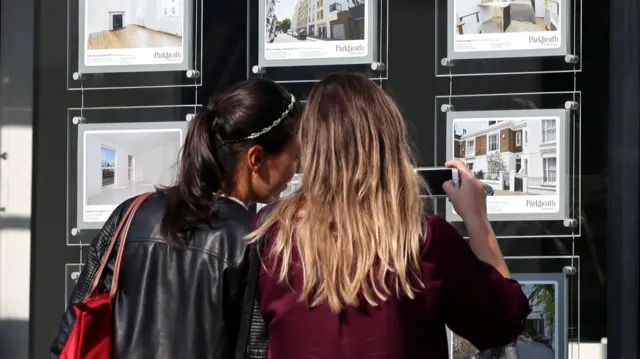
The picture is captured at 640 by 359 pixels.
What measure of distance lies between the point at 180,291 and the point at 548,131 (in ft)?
5.99

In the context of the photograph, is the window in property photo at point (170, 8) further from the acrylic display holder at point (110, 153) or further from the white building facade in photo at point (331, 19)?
the white building facade in photo at point (331, 19)

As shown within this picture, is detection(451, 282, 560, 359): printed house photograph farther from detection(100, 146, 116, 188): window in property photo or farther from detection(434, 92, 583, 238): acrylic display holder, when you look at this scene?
detection(100, 146, 116, 188): window in property photo

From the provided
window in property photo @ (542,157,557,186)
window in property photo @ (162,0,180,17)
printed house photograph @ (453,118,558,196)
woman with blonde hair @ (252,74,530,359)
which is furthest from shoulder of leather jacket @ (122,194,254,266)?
window in property photo @ (162,0,180,17)

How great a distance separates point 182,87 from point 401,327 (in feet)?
6.93

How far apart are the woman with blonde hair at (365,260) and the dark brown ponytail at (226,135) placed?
25 centimetres

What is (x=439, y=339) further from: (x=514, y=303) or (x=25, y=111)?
(x=25, y=111)

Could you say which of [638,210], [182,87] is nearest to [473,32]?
[638,210]

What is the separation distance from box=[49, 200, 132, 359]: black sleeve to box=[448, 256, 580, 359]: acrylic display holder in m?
1.77

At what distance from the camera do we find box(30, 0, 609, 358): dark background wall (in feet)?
13.1

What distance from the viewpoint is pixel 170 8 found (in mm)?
4359

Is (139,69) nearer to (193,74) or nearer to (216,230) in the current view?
(193,74)

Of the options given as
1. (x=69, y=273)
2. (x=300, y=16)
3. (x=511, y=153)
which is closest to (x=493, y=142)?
(x=511, y=153)

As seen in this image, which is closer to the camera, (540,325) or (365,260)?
(365,260)

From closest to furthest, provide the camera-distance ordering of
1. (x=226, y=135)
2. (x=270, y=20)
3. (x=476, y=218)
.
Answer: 1. (x=476, y=218)
2. (x=226, y=135)
3. (x=270, y=20)
